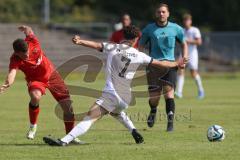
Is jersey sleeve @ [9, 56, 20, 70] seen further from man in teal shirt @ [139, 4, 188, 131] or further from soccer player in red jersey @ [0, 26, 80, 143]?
man in teal shirt @ [139, 4, 188, 131]

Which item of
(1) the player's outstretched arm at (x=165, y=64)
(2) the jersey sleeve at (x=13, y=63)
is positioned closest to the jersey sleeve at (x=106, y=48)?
(1) the player's outstretched arm at (x=165, y=64)

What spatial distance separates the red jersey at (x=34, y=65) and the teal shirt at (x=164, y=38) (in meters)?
2.70

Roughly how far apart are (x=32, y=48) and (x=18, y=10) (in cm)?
3823

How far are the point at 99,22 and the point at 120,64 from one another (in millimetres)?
41250

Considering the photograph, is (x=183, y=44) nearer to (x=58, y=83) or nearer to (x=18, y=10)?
(x=58, y=83)

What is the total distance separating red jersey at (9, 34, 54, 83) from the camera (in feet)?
42.3

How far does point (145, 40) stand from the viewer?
15203 millimetres

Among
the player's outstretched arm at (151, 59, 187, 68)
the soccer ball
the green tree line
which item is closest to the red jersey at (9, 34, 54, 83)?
the player's outstretched arm at (151, 59, 187, 68)

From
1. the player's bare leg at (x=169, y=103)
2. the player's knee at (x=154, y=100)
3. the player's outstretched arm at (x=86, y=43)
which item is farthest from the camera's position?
the player's knee at (x=154, y=100)

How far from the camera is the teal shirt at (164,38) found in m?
15.0

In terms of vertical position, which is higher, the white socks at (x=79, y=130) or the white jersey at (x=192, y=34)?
the white socks at (x=79, y=130)

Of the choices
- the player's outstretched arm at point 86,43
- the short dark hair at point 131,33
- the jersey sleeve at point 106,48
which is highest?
the short dark hair at point 131,33

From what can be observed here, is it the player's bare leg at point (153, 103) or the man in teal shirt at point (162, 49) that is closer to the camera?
the man in teal shirt at point (162, 49)

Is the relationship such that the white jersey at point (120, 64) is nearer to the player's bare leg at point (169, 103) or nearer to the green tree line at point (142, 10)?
the player's bare leg at point (169, 103)
